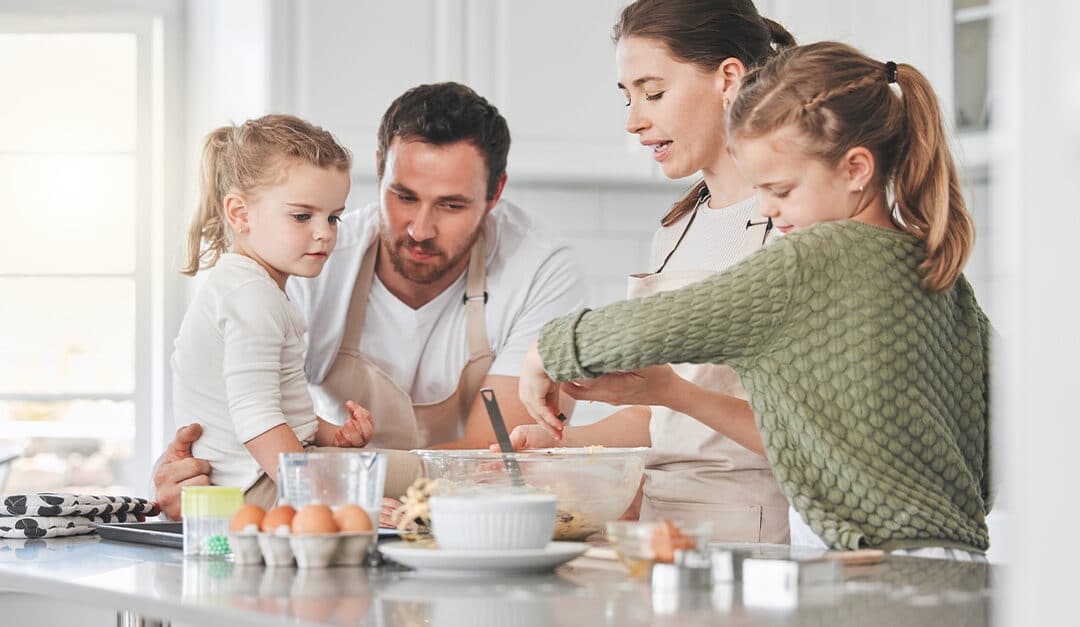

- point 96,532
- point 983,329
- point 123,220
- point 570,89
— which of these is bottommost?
point 96,532

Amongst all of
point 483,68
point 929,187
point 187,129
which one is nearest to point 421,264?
point 483,68

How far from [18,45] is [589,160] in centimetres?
169

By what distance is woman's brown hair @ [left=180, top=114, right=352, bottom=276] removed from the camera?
2004 mm

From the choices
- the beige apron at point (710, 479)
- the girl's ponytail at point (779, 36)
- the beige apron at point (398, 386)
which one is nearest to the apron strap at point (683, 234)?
the beige apron at point (710, 479)

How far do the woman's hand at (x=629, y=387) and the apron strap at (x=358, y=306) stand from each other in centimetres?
99

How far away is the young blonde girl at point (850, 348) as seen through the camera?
1.24m

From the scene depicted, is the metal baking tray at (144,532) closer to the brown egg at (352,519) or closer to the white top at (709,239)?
the brown egg at (352,519)

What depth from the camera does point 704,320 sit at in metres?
1.23

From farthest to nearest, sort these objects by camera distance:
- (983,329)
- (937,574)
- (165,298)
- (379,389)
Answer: (165,298)
(379,389)
(983,329)
(937,574)

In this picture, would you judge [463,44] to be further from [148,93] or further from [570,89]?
[148,93]

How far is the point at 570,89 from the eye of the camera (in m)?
3.19

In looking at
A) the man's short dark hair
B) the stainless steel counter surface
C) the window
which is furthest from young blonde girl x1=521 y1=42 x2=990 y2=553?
the window

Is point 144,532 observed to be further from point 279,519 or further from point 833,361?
point 833,361

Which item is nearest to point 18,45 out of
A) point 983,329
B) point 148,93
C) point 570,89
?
point 148,93
